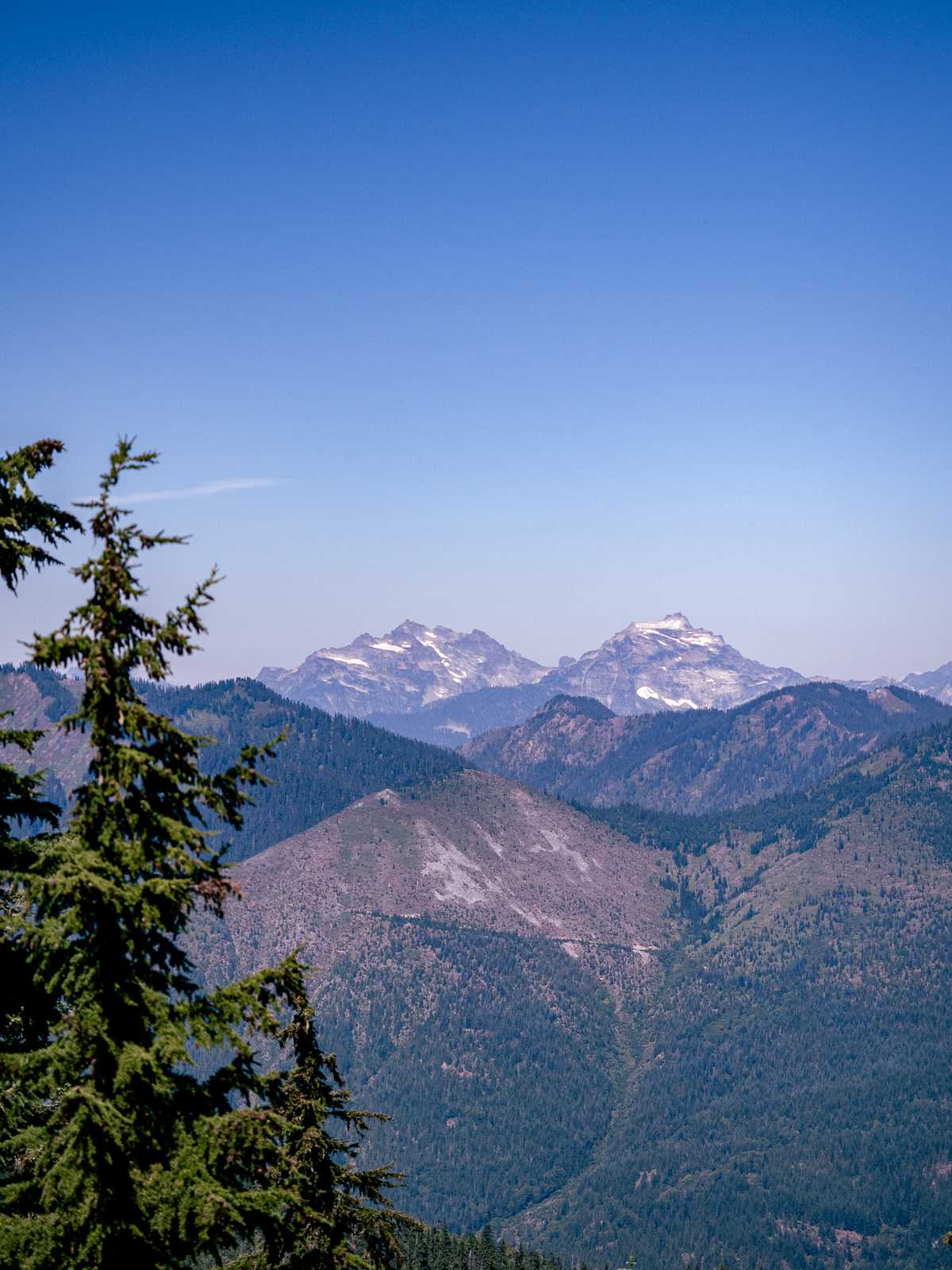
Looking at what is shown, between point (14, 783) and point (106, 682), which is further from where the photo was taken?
point (14, 783)

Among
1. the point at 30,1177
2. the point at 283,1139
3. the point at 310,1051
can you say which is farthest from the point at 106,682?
the point at 283,1139

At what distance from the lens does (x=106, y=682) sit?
19125mm

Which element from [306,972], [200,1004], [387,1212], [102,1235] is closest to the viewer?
[102,1235]

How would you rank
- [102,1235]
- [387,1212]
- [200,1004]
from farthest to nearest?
[387,1212], [200,1004], [102,1235]

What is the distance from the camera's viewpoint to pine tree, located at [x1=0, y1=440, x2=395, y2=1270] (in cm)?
1812

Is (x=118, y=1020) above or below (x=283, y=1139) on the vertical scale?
above

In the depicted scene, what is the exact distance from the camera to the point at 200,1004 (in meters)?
19.1

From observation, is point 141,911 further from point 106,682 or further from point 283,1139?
point 283,1139

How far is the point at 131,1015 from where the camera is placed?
62.7 ft

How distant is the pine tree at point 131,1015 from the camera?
714 inches

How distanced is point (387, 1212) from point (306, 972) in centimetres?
820

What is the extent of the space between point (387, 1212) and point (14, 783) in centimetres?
1401

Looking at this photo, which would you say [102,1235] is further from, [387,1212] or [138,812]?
[387,1212]

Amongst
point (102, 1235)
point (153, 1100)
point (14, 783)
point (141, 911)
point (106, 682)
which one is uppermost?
point (106, 682)
